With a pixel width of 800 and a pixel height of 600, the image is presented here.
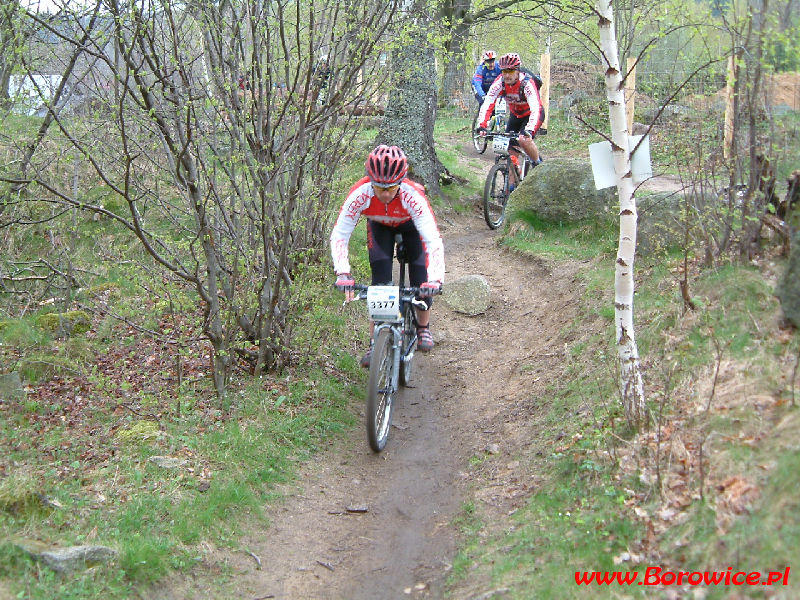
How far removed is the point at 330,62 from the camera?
6.55 meters

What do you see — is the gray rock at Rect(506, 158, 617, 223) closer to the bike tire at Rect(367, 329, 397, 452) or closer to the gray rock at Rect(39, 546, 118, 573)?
the bike tire at Rect(367, 329, 397, 452)

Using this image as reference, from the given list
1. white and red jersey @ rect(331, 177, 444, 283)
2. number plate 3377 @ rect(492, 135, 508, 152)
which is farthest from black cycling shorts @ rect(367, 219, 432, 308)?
number plate 3377 @ rect(492, 135, 508, 152)

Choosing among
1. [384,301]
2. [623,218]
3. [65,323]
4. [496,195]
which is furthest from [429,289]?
[496,195]

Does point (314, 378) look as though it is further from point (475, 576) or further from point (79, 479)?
point (475, 576)

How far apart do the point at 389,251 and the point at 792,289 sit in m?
3.18

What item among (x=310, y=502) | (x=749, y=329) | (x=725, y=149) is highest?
(x=725, y=149)

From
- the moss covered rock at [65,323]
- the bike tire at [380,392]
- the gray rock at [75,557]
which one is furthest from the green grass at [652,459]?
the moss covered rock at [65,323]

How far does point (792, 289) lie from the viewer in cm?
451

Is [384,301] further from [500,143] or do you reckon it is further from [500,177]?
[500,177]

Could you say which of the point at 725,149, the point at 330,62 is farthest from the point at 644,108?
the point at 330,62

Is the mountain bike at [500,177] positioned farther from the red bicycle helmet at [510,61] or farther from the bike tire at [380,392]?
the bike tire at [380,392]

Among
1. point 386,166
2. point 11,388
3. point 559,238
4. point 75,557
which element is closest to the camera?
point 75,557

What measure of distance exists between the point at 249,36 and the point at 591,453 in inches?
168

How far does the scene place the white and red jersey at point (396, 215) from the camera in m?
6.12
